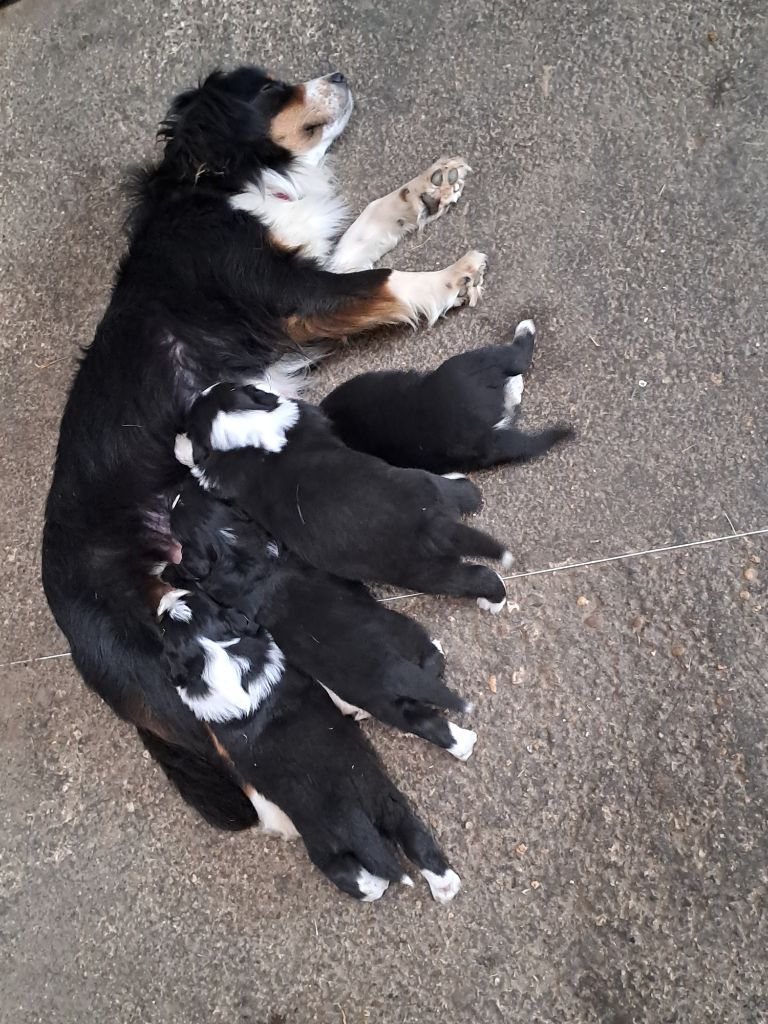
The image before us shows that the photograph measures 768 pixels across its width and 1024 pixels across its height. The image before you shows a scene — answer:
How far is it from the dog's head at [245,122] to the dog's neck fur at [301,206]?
0.07m

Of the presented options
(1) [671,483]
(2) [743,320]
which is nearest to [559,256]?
(2) [743,320]

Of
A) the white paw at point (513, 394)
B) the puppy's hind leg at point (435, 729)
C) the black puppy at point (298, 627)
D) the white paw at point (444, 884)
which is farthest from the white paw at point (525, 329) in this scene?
the white paw at point (444, 884)

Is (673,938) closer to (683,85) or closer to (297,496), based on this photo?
(297,496)

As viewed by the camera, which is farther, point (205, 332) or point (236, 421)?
point (205, 332)

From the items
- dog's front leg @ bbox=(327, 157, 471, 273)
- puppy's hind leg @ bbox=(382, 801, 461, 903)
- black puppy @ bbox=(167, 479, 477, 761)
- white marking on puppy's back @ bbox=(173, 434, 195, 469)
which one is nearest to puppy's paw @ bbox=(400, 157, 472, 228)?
dog's front leg @ bbox=(327, 157, 471, 273)

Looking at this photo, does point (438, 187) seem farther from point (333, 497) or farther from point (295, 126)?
point (333, 497)

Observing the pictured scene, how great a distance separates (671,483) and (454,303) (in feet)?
3.10

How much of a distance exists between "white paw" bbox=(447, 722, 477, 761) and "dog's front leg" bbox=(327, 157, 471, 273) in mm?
1730

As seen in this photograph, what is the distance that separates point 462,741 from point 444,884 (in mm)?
404

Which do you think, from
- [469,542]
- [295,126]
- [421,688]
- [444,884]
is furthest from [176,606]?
[295,126]

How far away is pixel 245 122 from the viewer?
8.89 feet

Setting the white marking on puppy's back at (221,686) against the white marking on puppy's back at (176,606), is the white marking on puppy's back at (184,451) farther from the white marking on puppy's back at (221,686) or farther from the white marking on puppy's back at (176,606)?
the white marking on puppy's back at (221,686)

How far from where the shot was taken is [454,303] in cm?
254

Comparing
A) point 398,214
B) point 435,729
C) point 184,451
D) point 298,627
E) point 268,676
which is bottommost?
point 435,729
